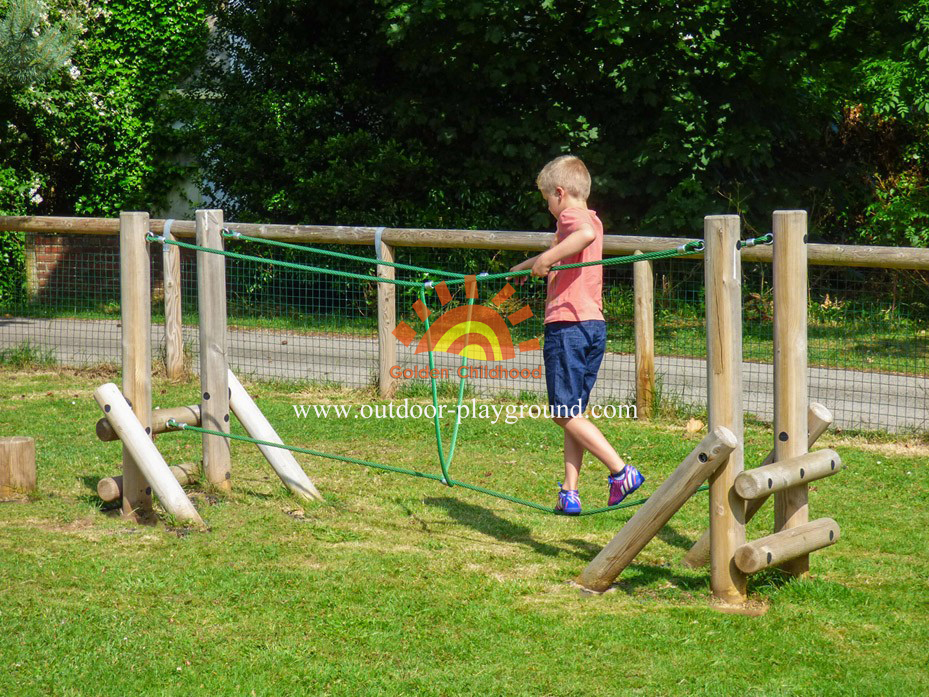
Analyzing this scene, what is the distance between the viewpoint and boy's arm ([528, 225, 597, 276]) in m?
5.12

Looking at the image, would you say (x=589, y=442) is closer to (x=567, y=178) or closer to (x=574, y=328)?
(x=574, y=328)

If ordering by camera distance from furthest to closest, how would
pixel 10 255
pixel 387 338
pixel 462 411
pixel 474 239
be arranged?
pixel 10 255, pixel 387 338, pixel 474 239, pixel 462 411

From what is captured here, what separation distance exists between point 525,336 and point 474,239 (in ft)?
5.90

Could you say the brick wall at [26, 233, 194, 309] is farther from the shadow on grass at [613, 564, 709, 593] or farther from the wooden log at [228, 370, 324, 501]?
the shadow on grass at [613, 564, 709, 593]

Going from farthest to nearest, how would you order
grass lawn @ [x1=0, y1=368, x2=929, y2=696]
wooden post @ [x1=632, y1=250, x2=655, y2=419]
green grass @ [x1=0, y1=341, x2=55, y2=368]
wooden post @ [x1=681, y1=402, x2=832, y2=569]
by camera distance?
green grass @ [x1=0, y1=341, x2=55, y2=368] → wooden post @ [x1=632, y1=250, x2=655, y2=419] → wooden post @ [x1=681, y1=402, x2=832, y2=569] → grass lawn @ [x1=0, y1=368, x2=929, y2=696]

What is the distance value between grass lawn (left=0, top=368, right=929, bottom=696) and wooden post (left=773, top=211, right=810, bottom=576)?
1.94ft

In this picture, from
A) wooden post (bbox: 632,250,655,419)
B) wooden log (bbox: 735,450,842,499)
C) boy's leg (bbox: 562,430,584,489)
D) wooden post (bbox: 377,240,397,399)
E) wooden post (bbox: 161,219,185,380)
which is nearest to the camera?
wooden log (bbox: 735,450,842,499)

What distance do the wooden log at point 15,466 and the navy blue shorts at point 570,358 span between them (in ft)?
9.48

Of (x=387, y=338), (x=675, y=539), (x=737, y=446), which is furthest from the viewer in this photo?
(x=387, y=338)

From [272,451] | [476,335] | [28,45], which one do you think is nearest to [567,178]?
[272,451]

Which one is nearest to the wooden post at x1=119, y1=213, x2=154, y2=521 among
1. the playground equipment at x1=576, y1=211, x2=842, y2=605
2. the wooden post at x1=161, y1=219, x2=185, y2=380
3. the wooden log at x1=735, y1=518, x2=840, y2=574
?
the playground equipment at x1=576, y1=211, x2=842, y2=605

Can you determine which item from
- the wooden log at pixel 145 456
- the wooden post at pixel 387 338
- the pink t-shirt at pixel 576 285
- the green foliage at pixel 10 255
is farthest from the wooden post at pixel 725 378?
the green foliage at pixel 10 255

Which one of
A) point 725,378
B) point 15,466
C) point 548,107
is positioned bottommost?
point 15,466

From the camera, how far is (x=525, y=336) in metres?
10.3
